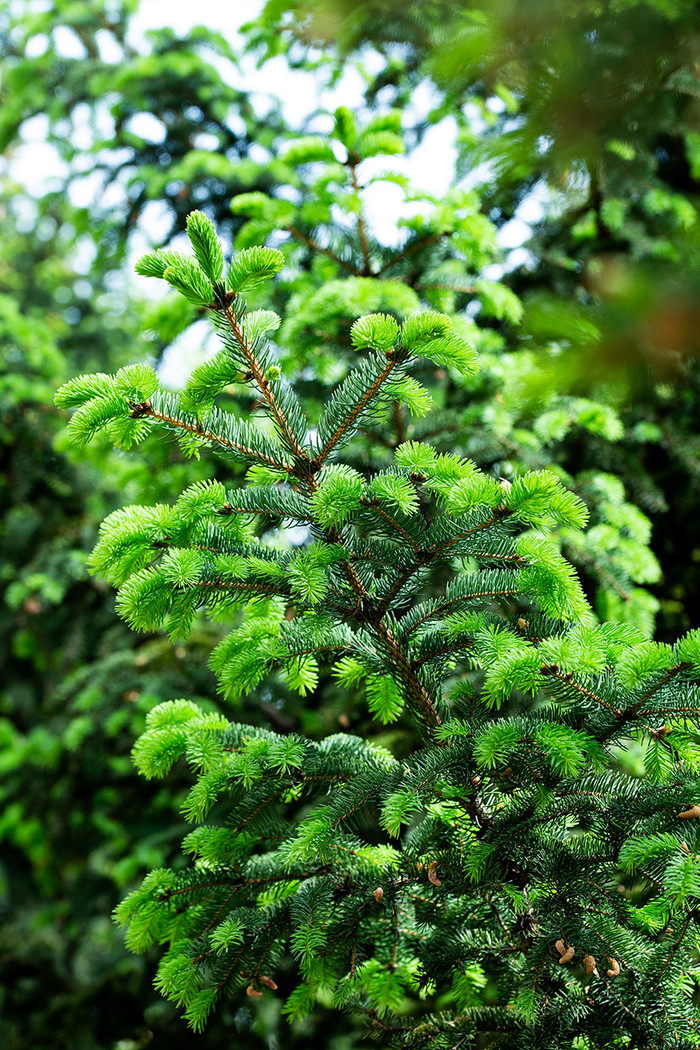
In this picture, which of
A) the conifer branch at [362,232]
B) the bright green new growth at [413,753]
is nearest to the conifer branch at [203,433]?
the bright green new growth at [413,753]

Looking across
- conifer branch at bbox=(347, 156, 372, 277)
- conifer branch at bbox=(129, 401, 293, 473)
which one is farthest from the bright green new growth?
conifer branch at bbox=(347, 156, 372, 277)

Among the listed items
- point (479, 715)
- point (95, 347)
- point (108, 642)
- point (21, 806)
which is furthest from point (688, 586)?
point (95, 347)

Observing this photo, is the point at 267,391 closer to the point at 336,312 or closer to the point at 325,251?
the point at 336,312

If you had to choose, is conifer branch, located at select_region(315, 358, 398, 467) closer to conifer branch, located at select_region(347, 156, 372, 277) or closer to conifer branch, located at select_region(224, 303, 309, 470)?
conifer branch, located at select_region(224, 303, 309, 470)

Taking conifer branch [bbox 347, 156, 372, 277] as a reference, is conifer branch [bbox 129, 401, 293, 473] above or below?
below

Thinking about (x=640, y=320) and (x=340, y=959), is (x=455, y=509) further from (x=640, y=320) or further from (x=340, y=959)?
(x=340, y=959)

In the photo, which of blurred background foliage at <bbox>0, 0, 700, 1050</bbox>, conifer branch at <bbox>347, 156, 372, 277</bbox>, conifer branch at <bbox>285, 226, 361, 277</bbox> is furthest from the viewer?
conifer branch at <bbox>285, 226, 361, 277</bbox>

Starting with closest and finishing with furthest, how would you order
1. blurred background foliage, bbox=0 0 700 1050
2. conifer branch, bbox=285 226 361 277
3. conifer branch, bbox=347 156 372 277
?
blurred background foliage, bbox=0 0 700 1050 < conifer branch, bbox=347 156 372 277 < conifer branch, bbox=285 226 361 277

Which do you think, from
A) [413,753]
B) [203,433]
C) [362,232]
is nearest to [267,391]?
[203,433]

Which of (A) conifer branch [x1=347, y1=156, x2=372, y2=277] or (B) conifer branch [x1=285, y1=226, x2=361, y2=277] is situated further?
(B) conifer branch [x1=285, y1=226, x2=361, y2=277]
